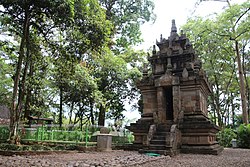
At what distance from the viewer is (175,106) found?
11.6 metres

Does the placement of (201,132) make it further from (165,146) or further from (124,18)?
(124,18)

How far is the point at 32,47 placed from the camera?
12.5 metres

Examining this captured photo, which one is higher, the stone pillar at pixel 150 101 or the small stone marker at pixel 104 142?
the stone pillar at pixel 150 101

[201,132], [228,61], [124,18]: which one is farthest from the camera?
[228,61]

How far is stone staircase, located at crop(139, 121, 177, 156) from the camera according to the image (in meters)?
9.37

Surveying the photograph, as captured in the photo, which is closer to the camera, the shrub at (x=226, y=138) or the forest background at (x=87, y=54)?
the forest background at (x=87, y=54)

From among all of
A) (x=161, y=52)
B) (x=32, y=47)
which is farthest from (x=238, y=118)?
(x=32, y=47)

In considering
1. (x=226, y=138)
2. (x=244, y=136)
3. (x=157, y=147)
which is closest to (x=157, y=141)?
(x=157, y=147)

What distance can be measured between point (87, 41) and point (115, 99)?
1239 centimetres

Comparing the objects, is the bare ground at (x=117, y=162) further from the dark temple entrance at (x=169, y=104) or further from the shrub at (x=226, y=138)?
the shrub at (x=226, y=138)

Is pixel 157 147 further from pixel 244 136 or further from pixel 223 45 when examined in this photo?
pixel 223 45

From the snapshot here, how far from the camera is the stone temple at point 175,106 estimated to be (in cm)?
1024

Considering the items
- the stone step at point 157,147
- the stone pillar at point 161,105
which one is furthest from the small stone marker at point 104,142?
the stone pillar at point 161,105

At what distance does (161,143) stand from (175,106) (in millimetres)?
2292
